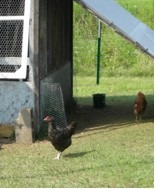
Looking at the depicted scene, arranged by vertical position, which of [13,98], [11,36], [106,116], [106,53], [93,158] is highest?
[106,53]

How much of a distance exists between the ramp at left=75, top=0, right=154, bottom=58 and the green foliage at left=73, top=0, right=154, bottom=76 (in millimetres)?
9631

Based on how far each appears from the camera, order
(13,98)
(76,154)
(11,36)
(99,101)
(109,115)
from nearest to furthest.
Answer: (76,154) → (13,98) → (11,36) → (109,115) → (99,101)

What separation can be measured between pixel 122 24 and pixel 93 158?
274 centimetres

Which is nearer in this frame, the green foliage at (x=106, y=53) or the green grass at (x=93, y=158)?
the green grass at (x=93, y=158)

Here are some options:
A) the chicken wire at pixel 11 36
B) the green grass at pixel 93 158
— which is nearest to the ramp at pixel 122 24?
the chicken wire at pixel 11 36

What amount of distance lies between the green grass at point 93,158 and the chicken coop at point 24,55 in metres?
0.78

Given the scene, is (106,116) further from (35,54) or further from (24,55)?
(24,55)

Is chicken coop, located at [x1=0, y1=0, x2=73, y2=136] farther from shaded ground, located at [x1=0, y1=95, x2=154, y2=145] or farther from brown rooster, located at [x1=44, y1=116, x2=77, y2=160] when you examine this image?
brown rooster, located at [x1=44, y1=116, x2=77, y2=160]

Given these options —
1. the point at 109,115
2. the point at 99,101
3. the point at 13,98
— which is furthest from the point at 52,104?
the point at 99,101

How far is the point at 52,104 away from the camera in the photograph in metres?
9.64

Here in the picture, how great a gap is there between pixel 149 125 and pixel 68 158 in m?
2.93

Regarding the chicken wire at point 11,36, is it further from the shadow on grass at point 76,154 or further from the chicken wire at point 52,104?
the shadow on grass at point 76,154

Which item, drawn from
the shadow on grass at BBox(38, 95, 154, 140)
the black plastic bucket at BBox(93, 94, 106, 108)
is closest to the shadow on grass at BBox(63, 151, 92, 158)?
the shadow on grass at BBox(38, 95, 154, 140)

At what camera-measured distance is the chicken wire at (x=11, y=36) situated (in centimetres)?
917
